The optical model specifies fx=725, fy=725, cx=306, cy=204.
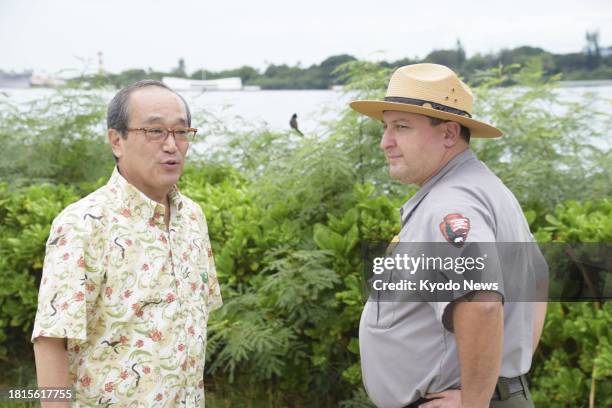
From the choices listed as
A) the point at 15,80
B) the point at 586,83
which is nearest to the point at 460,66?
the point at 586,83

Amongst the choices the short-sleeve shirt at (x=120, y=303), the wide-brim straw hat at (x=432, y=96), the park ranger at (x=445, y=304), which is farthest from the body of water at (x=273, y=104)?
the short-sleeve shirt at (x=120, y=303)

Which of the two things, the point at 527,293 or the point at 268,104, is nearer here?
the point at 527,293

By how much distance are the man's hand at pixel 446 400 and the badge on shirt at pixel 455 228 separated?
504mm

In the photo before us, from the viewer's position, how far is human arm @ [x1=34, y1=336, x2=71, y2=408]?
226 cm

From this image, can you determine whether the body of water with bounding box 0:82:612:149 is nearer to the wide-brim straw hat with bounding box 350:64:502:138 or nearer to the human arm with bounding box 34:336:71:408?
the wide-brim straw hat with bounding box 350:64:502:138

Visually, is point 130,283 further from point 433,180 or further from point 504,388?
point 504,388

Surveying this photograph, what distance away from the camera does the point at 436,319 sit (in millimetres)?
2367

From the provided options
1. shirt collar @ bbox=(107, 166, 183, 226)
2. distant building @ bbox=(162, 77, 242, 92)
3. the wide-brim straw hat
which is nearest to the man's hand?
the wide-brim straw hat

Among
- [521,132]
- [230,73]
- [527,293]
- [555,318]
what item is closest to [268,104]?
[230,73]

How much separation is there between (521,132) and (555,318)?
1395 millimetres

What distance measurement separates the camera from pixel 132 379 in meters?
2.39

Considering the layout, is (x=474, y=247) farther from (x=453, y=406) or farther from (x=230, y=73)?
(x=230, y=73)

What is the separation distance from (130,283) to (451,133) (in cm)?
124

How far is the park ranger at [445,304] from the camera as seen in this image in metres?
2.26
